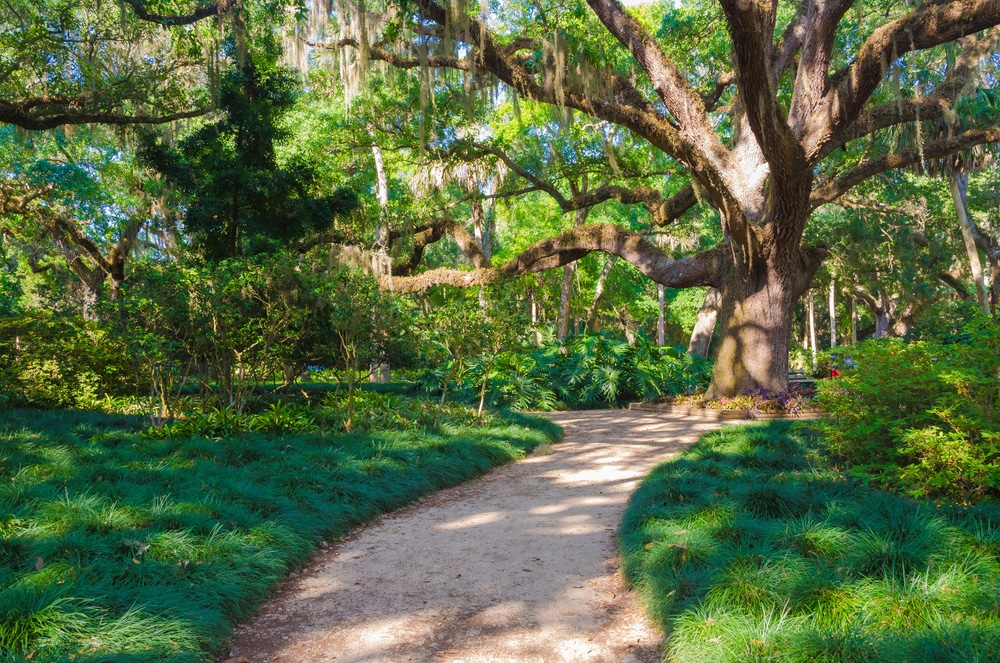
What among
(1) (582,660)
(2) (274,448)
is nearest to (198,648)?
(1) (582,660)

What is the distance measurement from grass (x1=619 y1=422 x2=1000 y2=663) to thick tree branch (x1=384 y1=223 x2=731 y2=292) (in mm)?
7697

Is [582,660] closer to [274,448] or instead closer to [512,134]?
[274,448]

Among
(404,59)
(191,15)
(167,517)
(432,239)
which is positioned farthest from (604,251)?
(167,517)

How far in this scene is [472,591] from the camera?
3.93 metres

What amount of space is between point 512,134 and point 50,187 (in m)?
11.5

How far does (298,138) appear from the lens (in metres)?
14.7

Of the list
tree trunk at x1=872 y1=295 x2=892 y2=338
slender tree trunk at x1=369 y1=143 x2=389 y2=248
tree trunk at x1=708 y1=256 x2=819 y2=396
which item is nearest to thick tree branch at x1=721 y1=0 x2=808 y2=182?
tree trunk at x1=708 y1=256 x2=819 y2=396

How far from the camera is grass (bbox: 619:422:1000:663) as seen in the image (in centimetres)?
262

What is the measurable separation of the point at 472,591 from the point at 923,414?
3.55m

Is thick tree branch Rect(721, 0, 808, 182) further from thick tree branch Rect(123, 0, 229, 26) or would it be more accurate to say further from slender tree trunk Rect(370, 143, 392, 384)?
slender tree trunk Rect(370, 143, 392, 384)

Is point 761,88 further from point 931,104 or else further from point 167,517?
point 167,517

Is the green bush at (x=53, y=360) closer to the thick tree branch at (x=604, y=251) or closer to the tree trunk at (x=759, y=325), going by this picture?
the thick tree branch at (x=604, y=251)

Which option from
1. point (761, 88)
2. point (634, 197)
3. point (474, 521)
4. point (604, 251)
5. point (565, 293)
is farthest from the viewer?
point (565, 293)

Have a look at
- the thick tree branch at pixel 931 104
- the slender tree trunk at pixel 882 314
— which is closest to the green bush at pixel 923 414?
the thick tree branch at pixel 931 104
